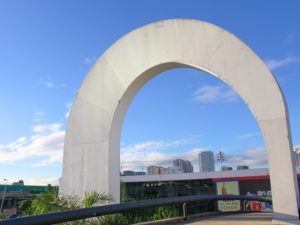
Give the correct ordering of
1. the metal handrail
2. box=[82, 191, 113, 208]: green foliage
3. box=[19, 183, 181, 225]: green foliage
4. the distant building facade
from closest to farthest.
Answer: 1. the metal handrail
2. box=[19, 183, 181, 225]: green foliage
3. box=[82, 191, 113, 208]: green foliage
4. the distant building facade

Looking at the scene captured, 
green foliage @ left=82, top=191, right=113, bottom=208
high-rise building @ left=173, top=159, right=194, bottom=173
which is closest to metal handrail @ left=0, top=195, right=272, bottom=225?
green foliage @ left=82, top=191, right=113, bottom=208

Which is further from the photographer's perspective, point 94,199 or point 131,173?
point 131,173

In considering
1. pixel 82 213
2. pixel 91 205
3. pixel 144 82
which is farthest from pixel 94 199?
pixel 144 82

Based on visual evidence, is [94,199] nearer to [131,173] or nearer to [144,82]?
[144,82]

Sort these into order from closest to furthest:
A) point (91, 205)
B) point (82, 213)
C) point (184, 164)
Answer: point (82, 213)
point (91, 205)
point (184, 164)

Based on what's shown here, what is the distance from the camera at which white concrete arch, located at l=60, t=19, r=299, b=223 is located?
262 inches

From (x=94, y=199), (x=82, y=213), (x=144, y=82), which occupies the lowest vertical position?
(x=82, y=213)

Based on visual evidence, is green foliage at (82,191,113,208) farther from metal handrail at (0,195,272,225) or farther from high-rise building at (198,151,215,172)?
high-rise building at (198,151,215,172)

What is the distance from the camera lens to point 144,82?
29.3ft

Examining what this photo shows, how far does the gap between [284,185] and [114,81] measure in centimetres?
460

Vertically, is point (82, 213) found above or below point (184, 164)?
below

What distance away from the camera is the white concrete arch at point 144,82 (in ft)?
21.8

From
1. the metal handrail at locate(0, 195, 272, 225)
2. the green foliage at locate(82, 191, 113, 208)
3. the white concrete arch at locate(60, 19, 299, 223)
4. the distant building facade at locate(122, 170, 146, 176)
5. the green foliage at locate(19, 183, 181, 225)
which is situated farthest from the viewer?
the distant building facade at locate(122, 170, 146, 176)

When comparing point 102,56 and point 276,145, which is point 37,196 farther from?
point 276,145
